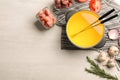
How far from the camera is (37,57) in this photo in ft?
3.27

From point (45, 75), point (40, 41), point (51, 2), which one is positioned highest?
point (51, 2)

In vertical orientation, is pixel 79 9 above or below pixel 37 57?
above

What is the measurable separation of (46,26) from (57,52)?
86 mm

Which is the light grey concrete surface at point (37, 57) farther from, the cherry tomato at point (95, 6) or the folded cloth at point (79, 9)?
the cherry tomato at point (95, 6)

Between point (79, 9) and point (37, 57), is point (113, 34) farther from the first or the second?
point (37, 57)

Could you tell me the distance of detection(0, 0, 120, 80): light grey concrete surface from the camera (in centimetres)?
99

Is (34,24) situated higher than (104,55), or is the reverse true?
(34,24)

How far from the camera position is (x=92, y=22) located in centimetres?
97

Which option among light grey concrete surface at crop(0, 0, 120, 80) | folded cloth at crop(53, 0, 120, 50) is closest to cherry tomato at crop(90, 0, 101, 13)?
folded cloth at crop(53, 0, 120, 50)

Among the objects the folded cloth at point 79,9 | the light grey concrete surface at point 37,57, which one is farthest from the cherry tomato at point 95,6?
the light grey concrete surface at point 37,57

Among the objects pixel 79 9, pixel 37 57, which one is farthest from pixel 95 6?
pixel 37 57

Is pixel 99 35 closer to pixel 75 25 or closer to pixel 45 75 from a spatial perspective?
pixel 75 25

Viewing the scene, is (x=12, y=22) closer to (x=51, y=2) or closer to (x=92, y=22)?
(x=51, y=2)

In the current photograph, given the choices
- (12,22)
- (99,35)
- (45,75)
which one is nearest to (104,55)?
(99,35)
